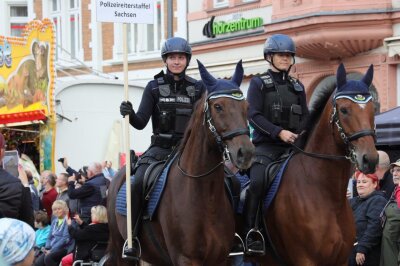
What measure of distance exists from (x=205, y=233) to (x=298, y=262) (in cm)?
96

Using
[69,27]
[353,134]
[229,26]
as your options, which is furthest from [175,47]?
[69,27]

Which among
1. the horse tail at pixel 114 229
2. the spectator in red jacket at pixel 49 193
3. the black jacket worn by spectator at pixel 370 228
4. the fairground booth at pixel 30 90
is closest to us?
the horse tail at pixel 114 229

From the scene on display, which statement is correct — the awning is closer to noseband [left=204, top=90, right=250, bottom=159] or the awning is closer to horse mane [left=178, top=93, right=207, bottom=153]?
horse mane [left=178, top=93, right=207, bottom=153]

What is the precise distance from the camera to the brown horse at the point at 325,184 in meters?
8.34

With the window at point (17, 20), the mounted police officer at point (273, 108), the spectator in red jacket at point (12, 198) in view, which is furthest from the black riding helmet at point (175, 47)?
the window at point (17, 20)

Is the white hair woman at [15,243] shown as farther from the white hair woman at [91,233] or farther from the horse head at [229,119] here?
the white hair woman at [91,233]

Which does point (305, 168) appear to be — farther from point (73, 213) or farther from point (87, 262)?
point (73, 213)

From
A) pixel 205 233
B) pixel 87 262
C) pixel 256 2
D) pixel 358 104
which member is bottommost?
pixel 87 262

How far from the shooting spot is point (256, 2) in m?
24.5

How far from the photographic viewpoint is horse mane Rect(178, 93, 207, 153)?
8555 millimetres

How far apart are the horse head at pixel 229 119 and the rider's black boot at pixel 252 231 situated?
1098 mm

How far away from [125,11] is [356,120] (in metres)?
2.99

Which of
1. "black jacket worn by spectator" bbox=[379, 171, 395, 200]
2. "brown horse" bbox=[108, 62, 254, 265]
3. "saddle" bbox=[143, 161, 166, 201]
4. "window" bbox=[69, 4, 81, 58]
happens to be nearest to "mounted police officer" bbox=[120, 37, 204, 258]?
"saddle" bbox=[143, 161, 166, 201]

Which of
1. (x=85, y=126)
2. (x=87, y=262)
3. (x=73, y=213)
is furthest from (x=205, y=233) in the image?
(x=85, y=126)
